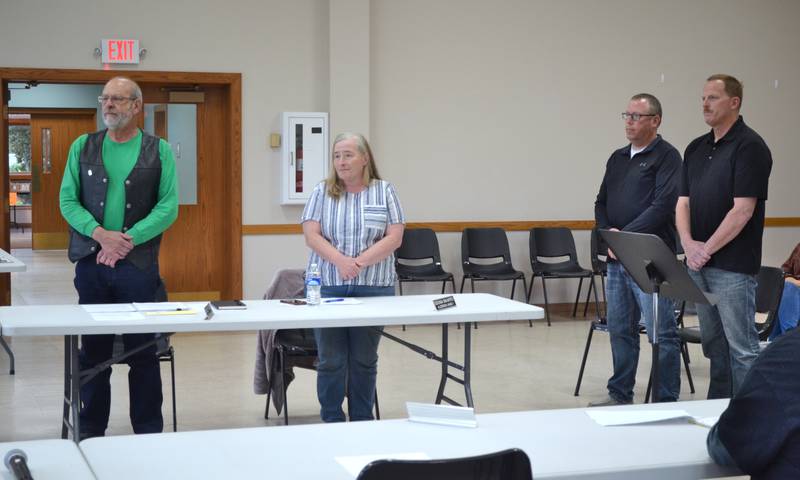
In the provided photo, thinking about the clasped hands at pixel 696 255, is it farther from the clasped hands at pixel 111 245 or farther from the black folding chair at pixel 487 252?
the black folding chair at pixel 487 252

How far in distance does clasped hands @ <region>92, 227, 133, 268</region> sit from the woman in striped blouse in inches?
32.1

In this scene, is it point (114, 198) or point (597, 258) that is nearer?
point (114, 198)

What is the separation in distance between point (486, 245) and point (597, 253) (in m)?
1.01

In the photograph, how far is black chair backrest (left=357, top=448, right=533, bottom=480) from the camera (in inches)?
68.0

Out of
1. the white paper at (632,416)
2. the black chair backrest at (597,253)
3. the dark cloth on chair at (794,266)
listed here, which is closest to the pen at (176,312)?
the white paper at (632,416)

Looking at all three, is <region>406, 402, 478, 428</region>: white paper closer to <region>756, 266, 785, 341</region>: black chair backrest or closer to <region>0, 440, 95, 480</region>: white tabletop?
<region>0, 440, 95, 480</region>: white tabletop

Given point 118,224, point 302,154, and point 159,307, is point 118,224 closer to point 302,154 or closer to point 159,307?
point 159,307

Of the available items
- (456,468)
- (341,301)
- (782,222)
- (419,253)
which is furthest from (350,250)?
(782,222)

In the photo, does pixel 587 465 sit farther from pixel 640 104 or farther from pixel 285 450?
pixel 640 104

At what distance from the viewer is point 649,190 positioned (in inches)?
199

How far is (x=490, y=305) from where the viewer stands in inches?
170

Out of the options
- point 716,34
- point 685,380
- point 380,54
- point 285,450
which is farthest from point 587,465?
point 716,34

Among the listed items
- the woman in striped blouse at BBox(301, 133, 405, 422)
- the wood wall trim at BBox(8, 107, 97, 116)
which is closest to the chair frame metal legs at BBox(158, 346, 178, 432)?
the woman in striped blouse at BBox(301, 133, 405, 422)

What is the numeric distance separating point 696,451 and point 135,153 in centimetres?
306
